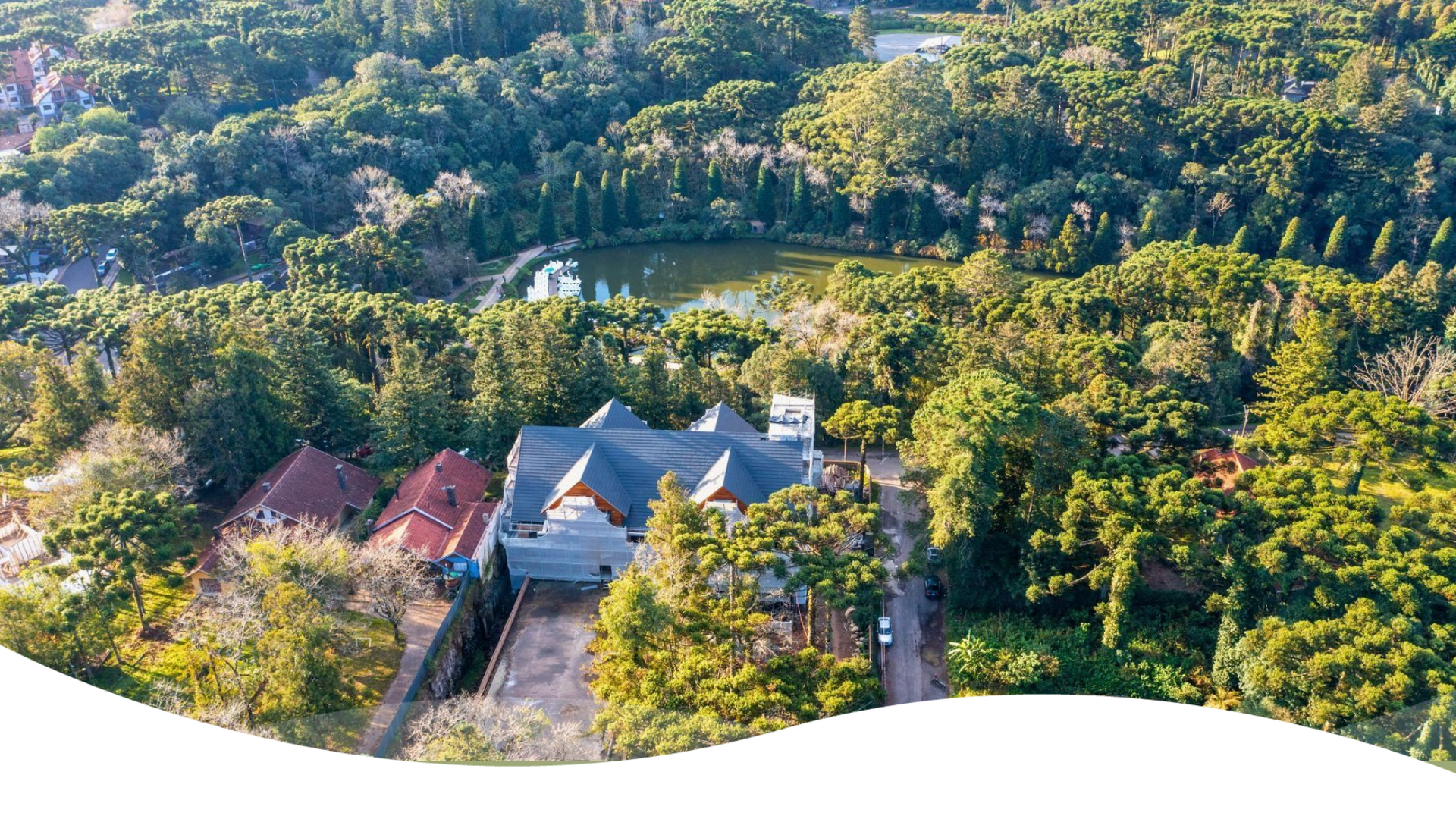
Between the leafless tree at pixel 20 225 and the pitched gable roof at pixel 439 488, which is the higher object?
the leafless tree at pixel 20 225

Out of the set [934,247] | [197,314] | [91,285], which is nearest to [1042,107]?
[934,247]

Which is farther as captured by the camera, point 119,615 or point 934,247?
point 934,247

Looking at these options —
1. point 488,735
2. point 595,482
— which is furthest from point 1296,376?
point 488,735

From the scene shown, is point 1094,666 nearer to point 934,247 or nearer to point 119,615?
point 119,615

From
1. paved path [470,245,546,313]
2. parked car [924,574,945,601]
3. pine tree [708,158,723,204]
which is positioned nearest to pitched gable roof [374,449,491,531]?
parked car [924,574,945,601]

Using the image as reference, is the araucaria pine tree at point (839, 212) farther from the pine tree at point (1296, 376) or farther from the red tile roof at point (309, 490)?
the red tile roof at point (309, 490)

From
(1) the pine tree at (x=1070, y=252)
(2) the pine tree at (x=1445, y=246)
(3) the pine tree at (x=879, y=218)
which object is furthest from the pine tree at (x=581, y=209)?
(2) the pine tree at (x=1445, y=246)
